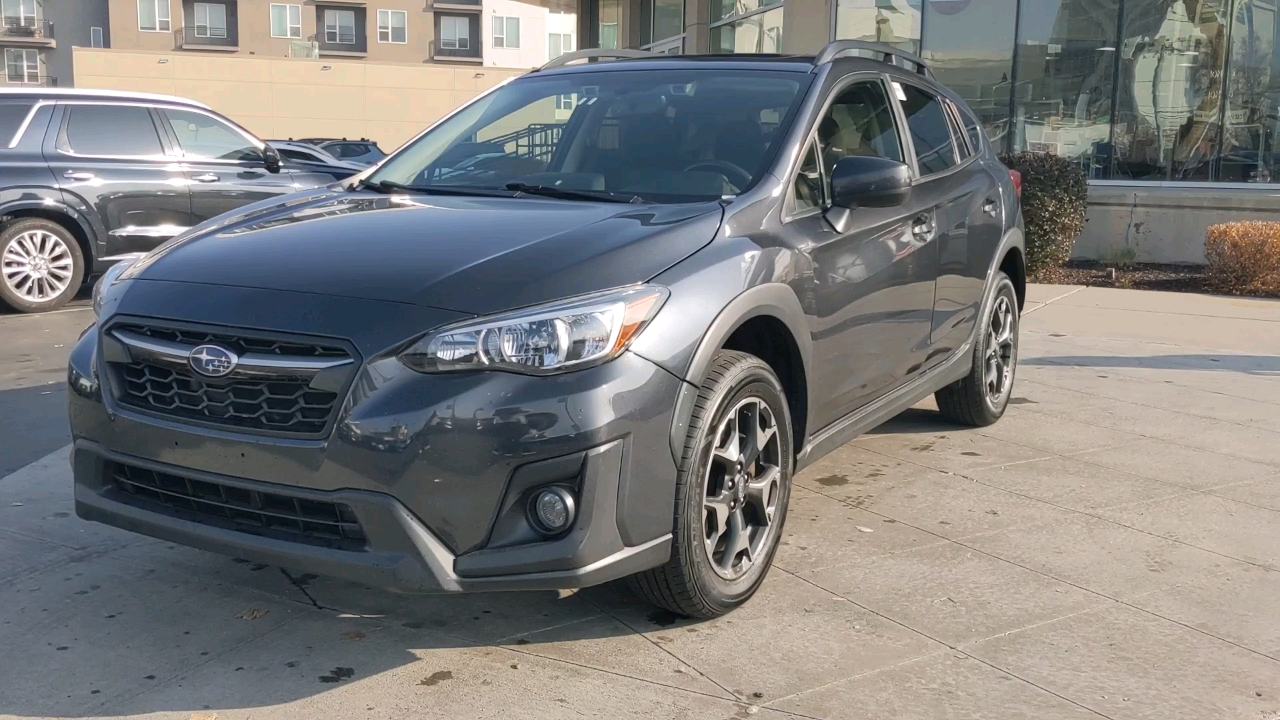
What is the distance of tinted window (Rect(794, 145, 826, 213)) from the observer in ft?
14.1

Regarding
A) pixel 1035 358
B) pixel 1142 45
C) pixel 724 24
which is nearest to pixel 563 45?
pixel 724 24

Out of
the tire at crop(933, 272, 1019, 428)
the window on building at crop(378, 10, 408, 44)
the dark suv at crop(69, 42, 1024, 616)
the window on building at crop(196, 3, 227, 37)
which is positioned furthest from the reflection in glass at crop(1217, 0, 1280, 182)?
the window on building at crop(196, 3, 227, 37)

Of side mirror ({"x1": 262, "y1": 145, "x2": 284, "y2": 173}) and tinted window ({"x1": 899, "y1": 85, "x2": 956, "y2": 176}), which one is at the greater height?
tinted window ({"x1": 899, "y1": 85, "x2": 956, "y2": 176})

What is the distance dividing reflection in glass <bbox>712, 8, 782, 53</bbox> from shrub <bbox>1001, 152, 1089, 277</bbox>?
5520 millimetres

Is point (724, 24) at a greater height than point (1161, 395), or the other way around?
point (724, 24)

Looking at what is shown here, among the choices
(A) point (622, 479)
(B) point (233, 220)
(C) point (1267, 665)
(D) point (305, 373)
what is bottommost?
(C) point (1267, 665)

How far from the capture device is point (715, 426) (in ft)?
11.7

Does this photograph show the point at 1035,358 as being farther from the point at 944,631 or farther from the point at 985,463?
the point at 944,631

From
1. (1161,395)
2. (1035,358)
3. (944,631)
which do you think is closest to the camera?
(944,631)

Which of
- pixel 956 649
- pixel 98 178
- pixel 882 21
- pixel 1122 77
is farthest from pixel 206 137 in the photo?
pixel 1122 77

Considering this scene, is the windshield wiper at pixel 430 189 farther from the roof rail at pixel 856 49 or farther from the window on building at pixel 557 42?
the window on building at pixel 557 42

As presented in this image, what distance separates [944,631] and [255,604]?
2.17 metres

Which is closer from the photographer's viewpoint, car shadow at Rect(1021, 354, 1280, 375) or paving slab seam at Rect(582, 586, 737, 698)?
paving slab seam at Rect(582, 586, 737, 698)

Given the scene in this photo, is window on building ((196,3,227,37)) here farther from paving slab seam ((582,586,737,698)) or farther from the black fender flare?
paving slab seam ((582,586,737,698))
